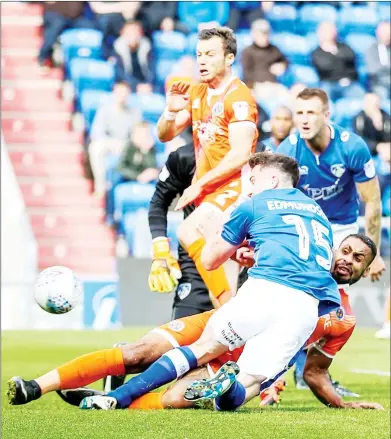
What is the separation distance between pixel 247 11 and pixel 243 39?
57cm

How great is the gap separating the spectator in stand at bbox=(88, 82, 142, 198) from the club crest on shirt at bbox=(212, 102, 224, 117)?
9.21 m

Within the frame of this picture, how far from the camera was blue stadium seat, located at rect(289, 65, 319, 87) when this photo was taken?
17.8 metres

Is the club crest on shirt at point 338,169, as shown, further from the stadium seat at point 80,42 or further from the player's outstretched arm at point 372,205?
the stadium seat at point 80,42

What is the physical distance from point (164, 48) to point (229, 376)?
1295 centimetres

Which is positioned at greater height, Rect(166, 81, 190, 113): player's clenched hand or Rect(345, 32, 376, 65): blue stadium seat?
Rect(345, 32, 376, 65): blue stadium seat

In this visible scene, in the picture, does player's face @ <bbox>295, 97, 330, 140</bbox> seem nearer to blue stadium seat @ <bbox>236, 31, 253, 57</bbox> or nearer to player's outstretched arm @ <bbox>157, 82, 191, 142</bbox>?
player's outstretched arm @ <bbox>157, 82, 191, 142</bbox>

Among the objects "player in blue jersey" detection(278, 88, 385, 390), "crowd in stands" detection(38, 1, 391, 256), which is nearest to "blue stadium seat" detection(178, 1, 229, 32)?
"crowd in stands" detection(38, 1, 391, 256)

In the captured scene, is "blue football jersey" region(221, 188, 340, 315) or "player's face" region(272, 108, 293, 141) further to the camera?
"player's face" region(272, 108, 293, 141)

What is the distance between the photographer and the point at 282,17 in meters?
18.5

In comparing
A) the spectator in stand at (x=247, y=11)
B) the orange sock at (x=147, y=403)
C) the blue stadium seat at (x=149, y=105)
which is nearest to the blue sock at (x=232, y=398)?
the orange sock at (x=147, y=403)

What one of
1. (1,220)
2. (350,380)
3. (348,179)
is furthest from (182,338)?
(1,220)

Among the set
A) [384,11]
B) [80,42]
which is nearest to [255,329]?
[80,42]

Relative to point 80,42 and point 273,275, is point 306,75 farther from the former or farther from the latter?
A: point 273,275

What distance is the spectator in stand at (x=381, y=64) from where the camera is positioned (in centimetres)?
1788
